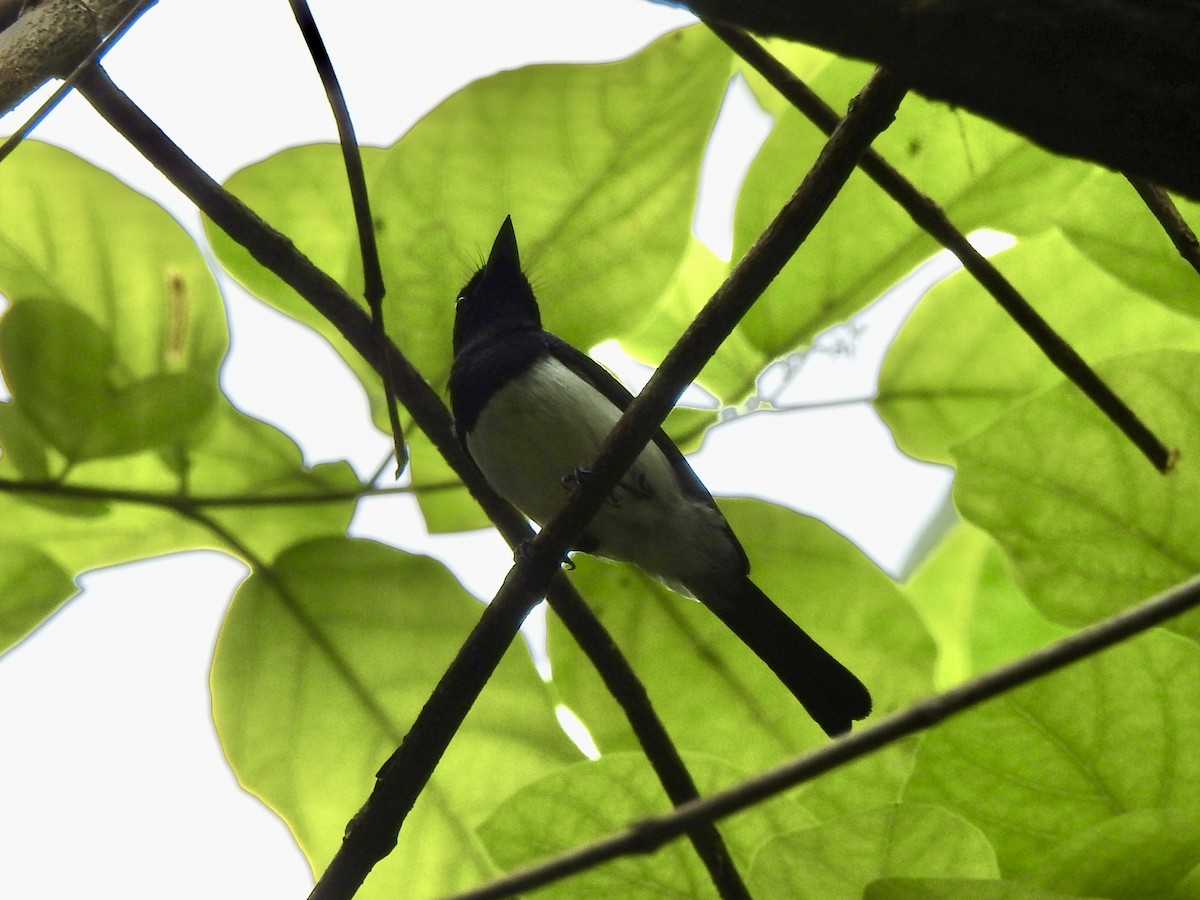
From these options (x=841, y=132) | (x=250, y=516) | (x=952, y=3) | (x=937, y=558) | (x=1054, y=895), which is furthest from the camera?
(x=937, y=558)

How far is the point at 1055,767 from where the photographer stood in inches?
56.0

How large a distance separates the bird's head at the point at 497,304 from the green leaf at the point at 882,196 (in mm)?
629

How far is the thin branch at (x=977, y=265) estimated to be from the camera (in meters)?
1.49

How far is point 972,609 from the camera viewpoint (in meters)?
2.12

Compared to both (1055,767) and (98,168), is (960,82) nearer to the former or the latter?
(1055,767)

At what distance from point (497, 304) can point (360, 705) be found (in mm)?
1293

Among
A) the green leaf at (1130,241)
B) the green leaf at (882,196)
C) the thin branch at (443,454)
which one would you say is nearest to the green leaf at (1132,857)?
the thin branch at (443,454)

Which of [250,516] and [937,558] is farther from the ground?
[937,558]

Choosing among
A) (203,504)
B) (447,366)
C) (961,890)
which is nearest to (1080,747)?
(961,890)

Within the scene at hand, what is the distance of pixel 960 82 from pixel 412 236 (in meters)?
1.20

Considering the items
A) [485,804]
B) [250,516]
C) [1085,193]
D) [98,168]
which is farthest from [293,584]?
[1085,193]

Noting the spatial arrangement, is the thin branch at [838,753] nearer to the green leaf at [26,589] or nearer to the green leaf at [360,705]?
the green leaf at [360,705]

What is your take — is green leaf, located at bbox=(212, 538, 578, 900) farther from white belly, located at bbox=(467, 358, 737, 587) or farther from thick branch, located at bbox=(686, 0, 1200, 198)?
thick branch, located at bbox=(686, 0, 1200, 198)

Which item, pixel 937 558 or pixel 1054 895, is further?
pixel 937 558
